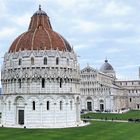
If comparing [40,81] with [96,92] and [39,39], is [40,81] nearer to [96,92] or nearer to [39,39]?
[39,39]

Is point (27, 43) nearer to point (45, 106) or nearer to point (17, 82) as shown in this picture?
point (17, 82)

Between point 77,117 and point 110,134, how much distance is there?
2249 centimetres

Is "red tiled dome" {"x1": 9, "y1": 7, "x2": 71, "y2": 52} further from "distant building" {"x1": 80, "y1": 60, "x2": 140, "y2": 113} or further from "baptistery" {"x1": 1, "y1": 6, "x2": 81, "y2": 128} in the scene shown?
"distant building" {"x1": 80, "y1": 60, "x2": 140, "y2": 113}

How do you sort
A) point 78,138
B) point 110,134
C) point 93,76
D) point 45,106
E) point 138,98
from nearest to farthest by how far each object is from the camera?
point 78,138 < point 110,134 < point 45,106 < point 93,76 < point 138,98

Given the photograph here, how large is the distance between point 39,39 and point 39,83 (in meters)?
10.3

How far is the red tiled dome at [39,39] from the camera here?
7294cm

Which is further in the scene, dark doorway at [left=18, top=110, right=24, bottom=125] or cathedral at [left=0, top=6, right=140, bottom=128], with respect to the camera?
dark doorway at [left=18, top=110, right=24, bottom=125]

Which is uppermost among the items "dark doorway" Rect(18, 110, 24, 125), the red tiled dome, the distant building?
the red tiled dome

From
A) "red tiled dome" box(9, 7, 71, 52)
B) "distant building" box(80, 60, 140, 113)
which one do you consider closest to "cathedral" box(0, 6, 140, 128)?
"red tiled dome" box(9, 7, 71, 52)

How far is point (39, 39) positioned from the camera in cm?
7356

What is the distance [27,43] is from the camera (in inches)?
2889

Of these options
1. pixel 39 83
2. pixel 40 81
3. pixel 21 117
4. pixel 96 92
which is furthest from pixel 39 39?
pixel 96 92

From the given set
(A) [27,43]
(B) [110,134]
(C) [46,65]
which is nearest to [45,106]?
(C) [46,65]

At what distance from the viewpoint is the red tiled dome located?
72938 millimetres
